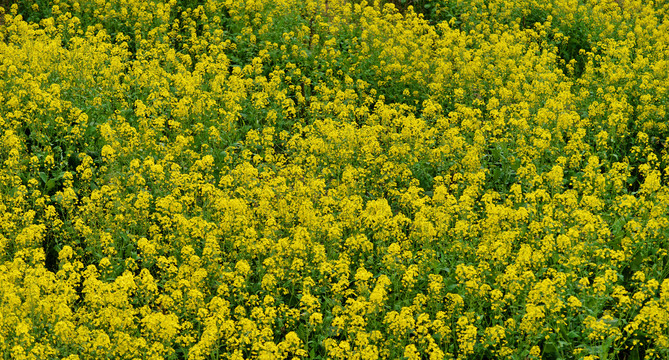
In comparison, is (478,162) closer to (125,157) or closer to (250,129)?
(250,129)

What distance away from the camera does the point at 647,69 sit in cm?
1393

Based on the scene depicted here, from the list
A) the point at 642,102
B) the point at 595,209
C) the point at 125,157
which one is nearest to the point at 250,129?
the point at 125,157

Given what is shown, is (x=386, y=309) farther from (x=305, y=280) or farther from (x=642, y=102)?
(x=642, y=102)

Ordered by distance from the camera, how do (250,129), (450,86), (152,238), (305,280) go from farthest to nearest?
(450,86), (250,129), (152,238), (305,280)

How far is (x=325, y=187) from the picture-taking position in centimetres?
1068

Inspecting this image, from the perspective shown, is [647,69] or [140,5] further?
[140,5]

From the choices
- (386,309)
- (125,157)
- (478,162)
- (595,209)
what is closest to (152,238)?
(125,157)

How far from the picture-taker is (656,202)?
10016 mm

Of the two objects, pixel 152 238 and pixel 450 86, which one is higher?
pixel 450 86

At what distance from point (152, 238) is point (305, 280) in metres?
2.31

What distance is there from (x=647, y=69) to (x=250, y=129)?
22.9 feet

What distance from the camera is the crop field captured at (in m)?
7.88

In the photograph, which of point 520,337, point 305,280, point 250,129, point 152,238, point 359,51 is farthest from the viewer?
point 359,51

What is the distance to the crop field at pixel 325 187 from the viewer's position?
7.88m
